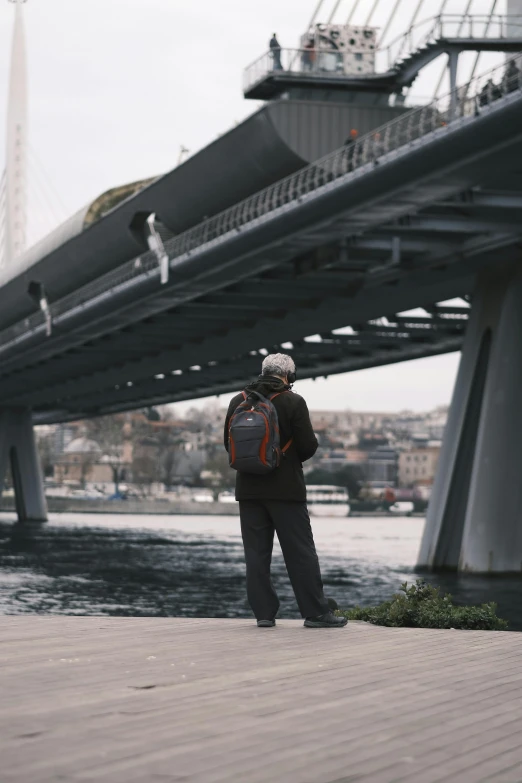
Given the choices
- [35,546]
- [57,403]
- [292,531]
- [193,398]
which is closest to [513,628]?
[292,531]

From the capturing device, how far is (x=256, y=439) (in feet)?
30.0

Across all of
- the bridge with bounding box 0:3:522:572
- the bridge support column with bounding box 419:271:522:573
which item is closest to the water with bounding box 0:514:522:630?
the bridge support column with bounding box 419:271:522:573

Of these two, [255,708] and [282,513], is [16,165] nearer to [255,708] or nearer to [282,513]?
[282,513]

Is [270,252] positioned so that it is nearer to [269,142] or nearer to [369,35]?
[269,142]

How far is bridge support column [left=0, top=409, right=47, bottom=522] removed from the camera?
92.9m

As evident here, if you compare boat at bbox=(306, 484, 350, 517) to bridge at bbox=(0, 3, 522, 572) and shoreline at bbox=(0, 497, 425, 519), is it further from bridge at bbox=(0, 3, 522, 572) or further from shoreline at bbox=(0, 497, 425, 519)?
bridge at bbox=(0, 3, 522, 572)

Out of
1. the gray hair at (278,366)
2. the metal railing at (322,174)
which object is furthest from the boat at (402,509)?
the gray hair at (278,366)

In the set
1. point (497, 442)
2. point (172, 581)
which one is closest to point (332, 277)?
point (497, 442)

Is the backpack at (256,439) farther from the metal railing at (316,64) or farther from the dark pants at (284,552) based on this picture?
the metal railing at (316,64)

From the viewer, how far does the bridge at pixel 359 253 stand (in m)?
28.4

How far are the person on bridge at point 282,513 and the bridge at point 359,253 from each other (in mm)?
15671

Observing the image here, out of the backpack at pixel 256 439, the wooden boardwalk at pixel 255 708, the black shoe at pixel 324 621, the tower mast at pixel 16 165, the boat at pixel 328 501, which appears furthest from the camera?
the boat at pixel 328 501

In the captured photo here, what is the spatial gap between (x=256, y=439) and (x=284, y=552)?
35.4 inches

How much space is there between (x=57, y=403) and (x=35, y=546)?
141 feet
